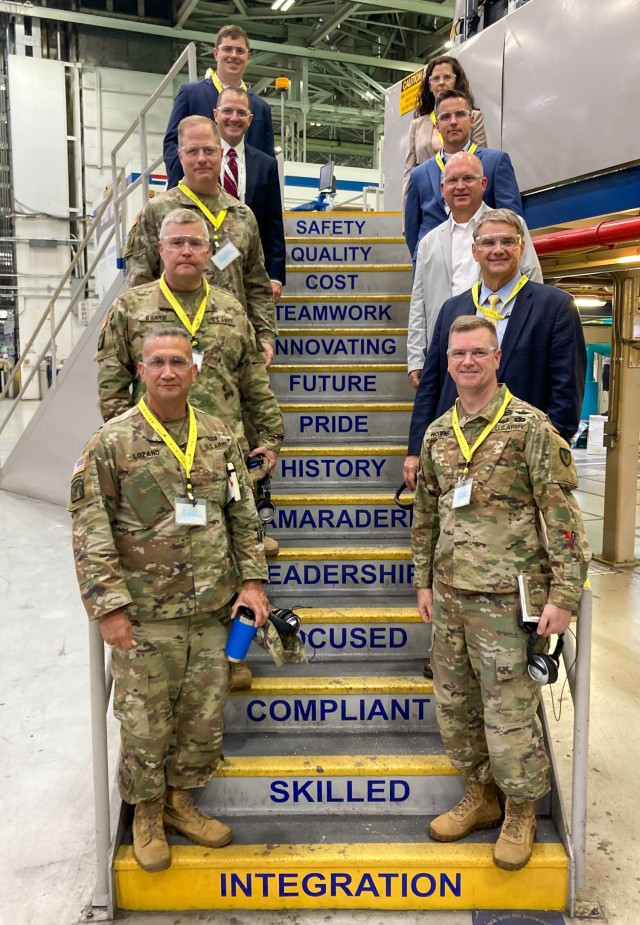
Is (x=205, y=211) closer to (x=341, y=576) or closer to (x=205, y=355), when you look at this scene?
(x=205, y=355)

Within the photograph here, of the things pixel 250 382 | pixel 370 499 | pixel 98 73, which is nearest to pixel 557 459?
pixel 250 382

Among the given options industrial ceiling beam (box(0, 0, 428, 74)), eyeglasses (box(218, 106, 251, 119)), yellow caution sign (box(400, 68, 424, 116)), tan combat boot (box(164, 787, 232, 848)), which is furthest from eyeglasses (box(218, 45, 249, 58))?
industrial ceiling beam (box(0, 0, 428, 74))

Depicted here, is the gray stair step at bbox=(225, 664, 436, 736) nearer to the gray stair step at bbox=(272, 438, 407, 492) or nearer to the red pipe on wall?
the gray stair step at bbox=(272, 438, 407, 492)

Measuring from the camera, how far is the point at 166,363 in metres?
1.88

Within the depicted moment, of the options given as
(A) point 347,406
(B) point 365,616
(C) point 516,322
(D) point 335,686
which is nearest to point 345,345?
(A) point 347,406

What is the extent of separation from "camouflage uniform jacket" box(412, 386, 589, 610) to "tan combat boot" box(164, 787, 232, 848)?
106 centimetres

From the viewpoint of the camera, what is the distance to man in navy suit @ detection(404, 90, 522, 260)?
2797mm

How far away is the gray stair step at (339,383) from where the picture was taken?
3.82m

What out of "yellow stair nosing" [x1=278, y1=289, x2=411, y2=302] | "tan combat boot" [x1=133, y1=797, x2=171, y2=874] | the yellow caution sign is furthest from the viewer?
the yellow caution sign

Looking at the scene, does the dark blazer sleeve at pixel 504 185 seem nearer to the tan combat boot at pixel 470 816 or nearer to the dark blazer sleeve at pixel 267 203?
the dark blazer sleeve at pixel 267 203

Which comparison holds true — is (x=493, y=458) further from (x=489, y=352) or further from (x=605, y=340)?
(x=605, y=340)

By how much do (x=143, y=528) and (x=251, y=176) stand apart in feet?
6.11

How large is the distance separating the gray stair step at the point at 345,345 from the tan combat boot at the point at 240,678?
77.3 inches

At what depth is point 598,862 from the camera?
2.38 metres
